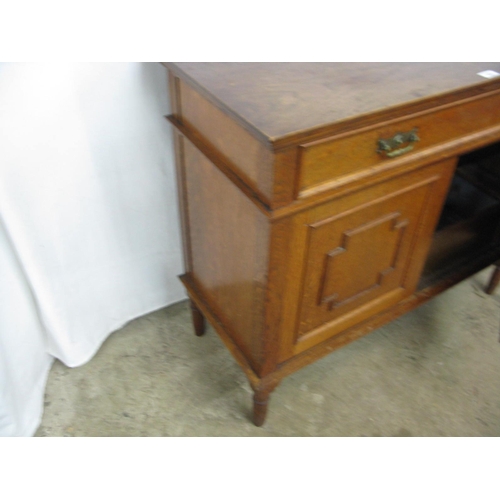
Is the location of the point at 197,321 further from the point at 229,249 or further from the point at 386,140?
the point at 386,140

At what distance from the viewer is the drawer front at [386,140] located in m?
0.68

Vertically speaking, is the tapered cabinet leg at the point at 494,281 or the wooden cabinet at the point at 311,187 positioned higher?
the wooden cabinet at the point at 311,187

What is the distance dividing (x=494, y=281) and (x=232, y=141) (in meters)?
1.02

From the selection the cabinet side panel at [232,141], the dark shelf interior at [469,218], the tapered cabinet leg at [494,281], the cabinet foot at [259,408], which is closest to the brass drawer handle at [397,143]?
the cabinet side panel at [232,141]

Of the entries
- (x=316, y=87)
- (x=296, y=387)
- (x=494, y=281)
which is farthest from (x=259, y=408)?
(x=494, y=281)

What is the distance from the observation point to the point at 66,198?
0.99 metres

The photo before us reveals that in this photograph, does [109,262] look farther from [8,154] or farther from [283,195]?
[283,195]

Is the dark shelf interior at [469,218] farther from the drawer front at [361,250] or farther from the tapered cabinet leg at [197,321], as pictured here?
the tapered cabinet leg at [197,321]

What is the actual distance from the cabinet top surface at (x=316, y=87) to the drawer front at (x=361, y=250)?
0.48 feet

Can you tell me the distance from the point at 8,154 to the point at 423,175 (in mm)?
745

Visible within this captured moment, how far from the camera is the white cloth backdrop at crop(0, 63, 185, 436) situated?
884 millimetres

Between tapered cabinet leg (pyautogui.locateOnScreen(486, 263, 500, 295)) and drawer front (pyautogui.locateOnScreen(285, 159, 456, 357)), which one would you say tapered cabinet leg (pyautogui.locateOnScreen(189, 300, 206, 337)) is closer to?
drawer front (pyautogui.locateOnScreen(285, 159, 456, 357))

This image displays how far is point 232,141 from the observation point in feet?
2.38

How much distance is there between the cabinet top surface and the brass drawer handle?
0.17 ft
